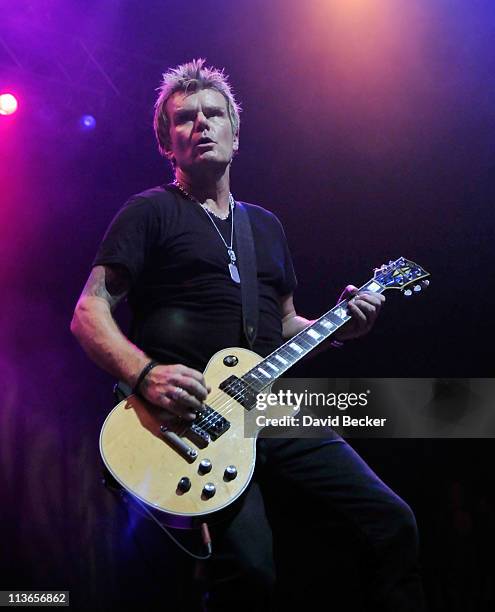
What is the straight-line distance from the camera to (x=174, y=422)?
2.03 metres

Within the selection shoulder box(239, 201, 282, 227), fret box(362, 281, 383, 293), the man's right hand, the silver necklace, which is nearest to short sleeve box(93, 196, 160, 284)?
the silver necklace

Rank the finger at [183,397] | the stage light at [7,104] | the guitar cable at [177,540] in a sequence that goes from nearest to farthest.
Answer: the guitar cable at [177,540] → the finger at [183,397] → the stage light at [7,104]

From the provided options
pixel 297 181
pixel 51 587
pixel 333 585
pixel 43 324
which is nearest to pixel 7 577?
pixel 51 587

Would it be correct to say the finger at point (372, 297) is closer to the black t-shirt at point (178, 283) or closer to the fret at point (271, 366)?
the black t-shirt at point (178, 283)

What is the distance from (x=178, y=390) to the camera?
197cm

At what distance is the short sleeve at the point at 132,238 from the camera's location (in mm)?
2303

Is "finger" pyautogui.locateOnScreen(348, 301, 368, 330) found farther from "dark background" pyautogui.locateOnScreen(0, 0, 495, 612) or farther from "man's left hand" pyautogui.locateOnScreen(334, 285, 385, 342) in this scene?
"dark background" pyautogui.locateOnScreen(0, 0, 495, 612)

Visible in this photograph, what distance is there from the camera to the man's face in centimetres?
282

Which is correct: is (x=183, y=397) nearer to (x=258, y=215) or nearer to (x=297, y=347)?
(x=297, y=347)

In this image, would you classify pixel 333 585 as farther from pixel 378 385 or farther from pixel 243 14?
pixel 243 14

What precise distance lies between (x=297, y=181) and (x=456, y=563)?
2.49 metres

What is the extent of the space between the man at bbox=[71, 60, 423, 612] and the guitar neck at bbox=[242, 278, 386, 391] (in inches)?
3.2

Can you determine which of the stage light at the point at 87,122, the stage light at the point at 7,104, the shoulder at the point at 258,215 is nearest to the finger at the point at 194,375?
the shoulder at the point at 258,215

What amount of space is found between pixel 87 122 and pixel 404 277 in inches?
91.4
